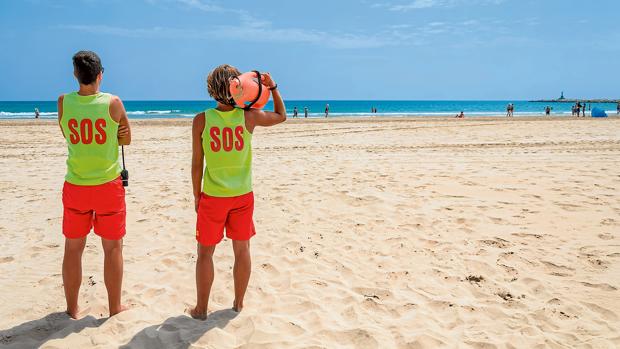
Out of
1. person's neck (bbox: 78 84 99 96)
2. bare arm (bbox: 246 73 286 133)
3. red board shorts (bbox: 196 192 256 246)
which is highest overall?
person's neck (bbox: 78 84 99 96)

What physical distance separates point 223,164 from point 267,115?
1.48 ft

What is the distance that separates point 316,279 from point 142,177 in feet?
19.2

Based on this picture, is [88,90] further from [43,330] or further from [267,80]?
[43,330]

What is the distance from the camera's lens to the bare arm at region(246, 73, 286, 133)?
2928mm

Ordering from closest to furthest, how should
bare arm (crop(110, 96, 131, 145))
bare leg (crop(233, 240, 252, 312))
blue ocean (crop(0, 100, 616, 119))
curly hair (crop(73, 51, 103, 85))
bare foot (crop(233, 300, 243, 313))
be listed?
1. curly hair (crop(73, 51, 103, 85))
2. bare arm (crop(110, 96, 131, 145))
3. bare leg (crop(233, 240, 252, 312))
4. bare foot (crop(233, 300, 243, 313))
5. blue ocean (crop(0, 100, 616, 119))

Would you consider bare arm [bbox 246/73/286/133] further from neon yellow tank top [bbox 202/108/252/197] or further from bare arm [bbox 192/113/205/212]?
bare arm [bbox 192/113/205/212]

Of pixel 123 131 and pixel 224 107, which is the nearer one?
pixel 224 107

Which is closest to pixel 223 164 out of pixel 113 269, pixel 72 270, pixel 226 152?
pixel 226 152

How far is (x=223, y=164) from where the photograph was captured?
2.94 metres

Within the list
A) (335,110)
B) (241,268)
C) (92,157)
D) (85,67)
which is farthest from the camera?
(335,110)

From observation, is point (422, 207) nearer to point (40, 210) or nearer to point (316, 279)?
point (316, 279)

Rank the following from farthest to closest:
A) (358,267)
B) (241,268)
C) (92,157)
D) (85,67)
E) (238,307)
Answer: (358,267) → (238,307) → (241,268) → (92,157) → (85,67)

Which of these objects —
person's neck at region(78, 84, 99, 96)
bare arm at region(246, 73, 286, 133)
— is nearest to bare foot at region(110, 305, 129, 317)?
person's neck at region(78, 84, 99, 96)

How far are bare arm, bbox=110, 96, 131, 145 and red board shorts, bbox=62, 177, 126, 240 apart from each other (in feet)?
0.98
